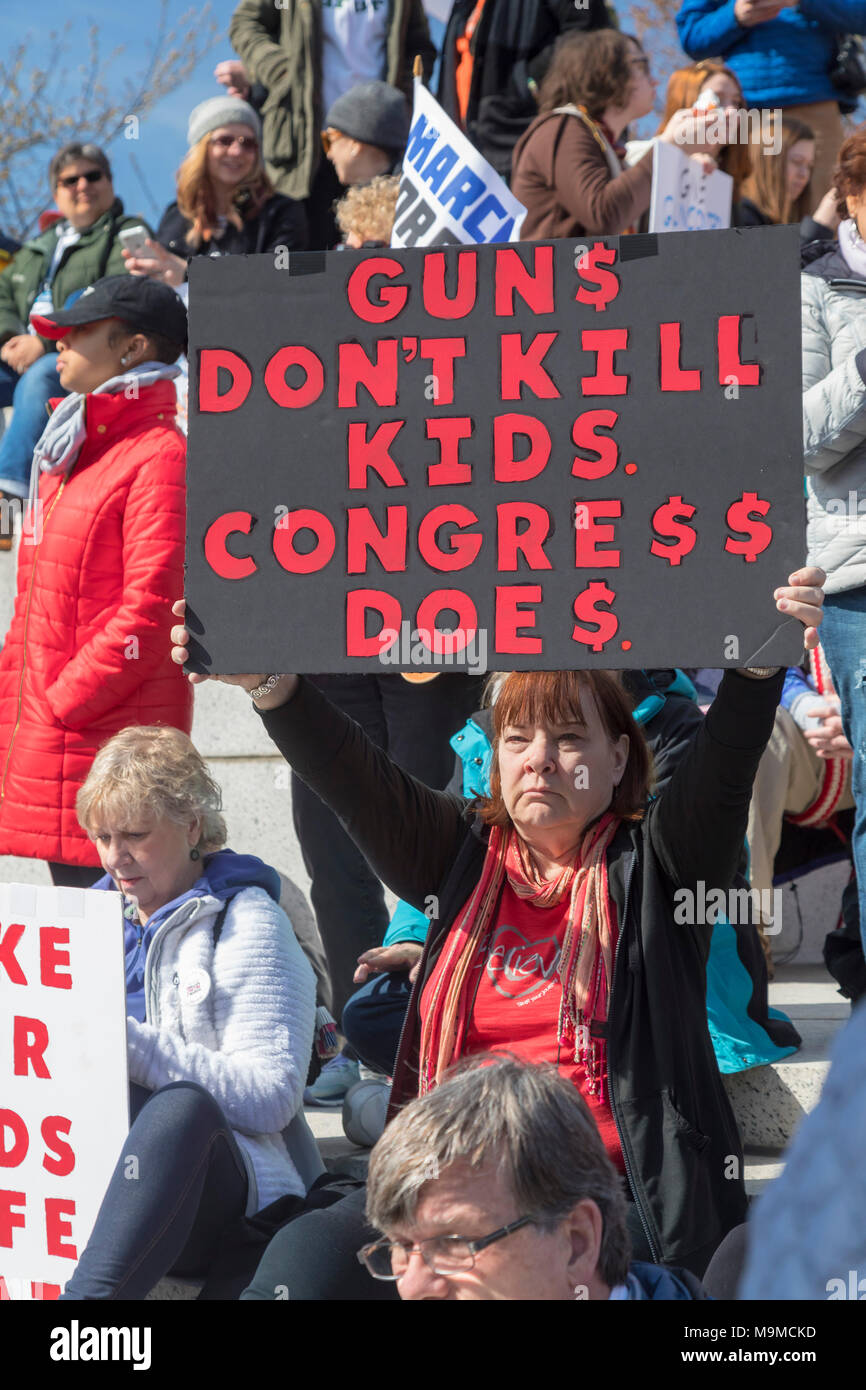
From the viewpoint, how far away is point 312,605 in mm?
2561

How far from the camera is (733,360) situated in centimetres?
249

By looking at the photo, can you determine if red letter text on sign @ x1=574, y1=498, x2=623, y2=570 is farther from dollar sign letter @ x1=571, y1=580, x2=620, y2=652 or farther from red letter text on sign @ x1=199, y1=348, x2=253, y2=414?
red letter text on sign @ x1=199, y1=348, x2=253, y2=414

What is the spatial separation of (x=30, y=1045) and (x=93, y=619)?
1.50 metres

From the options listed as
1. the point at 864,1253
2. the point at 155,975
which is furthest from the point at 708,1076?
the point at 864,1253

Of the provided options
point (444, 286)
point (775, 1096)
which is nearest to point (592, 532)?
point (444, 286)

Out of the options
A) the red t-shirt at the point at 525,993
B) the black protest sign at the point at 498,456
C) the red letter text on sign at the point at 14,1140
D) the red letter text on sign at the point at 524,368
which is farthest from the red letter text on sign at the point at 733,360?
the red letter text on sign at the point at 14,1140

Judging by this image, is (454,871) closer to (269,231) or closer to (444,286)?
(444,286)

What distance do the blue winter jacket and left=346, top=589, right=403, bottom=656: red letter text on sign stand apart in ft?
14.9

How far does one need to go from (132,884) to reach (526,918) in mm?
926

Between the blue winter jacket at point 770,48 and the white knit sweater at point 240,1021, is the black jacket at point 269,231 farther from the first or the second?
the white knit sweater at point 240,1021

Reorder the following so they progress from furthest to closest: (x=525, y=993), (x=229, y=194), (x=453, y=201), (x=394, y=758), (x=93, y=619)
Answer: (x=229, y=194) < (x=453, y=201) < (x=394, y=758) < (x=93, y=619) < (x=525, y=993)

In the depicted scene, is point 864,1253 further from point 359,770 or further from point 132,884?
point 132,884

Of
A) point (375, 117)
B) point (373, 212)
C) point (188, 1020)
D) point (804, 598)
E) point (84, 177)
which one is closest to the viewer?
point (804, 598)

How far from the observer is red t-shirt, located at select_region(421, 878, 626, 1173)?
2.54 m
